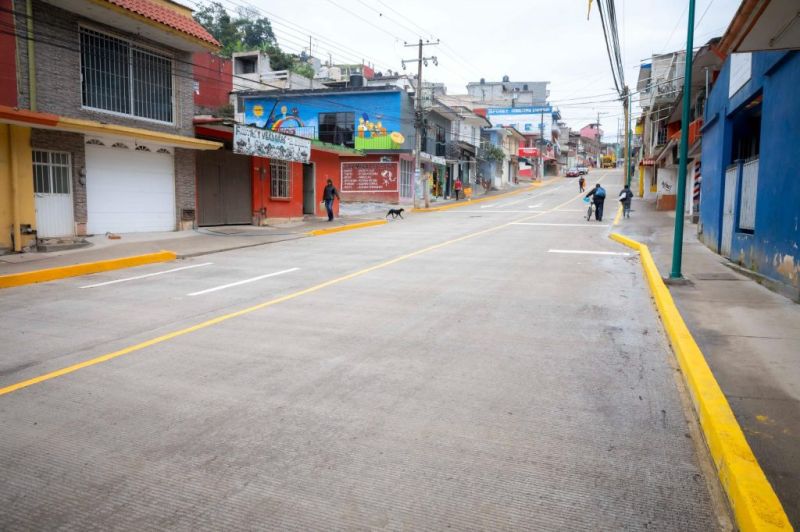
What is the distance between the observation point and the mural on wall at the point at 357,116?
3831cm

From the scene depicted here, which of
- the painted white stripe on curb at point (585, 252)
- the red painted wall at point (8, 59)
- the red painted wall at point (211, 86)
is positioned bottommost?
the painted white stripe on curb at point (585, 252)

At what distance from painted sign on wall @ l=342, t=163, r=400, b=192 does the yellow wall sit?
26472 mm

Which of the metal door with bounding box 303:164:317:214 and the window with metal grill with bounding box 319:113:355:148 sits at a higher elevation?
the window with metal grill with bounding box 319:113:355:148

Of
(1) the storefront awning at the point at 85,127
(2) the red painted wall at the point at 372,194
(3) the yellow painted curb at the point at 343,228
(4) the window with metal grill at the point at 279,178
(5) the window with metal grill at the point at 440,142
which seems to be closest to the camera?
(1) the storefront awning at the point at 85,127

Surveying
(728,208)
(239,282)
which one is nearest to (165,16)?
(239,282)

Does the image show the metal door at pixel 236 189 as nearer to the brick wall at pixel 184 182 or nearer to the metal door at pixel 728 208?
the brick wall at pixel 184 182

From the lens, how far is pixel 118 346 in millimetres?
6250

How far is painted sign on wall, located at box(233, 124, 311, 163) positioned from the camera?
1909cm

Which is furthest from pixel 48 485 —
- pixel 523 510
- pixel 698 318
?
pixel 698 318

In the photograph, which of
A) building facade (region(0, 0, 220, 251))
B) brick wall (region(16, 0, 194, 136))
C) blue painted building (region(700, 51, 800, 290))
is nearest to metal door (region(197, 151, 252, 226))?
building facade (region(0, 0, 220, 251))

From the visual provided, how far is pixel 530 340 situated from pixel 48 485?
189 inches

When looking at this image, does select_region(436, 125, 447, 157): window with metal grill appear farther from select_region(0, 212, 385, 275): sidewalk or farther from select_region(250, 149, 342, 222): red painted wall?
→ select_region(0, 212, 385, 275): sidewalk

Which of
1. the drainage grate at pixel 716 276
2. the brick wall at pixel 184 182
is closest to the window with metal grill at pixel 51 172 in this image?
the brick wall at pixel 184 182

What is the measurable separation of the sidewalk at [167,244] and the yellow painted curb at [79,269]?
412 millimetres
